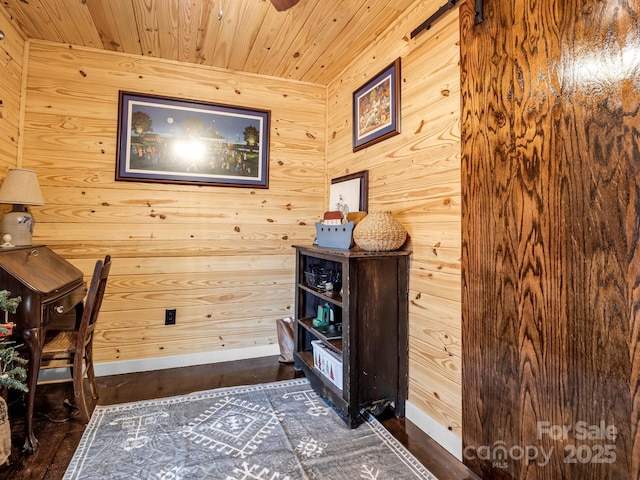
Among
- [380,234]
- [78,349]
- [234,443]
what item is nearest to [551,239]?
[380,234]

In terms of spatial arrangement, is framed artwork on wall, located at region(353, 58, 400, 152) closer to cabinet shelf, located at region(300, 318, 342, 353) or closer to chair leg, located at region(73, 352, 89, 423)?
cabinet shelf, located at region(300, 318, 342, 353)

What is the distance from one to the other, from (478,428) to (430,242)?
86cm

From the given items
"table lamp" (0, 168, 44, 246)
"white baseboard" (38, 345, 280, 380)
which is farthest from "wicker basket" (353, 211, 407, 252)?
"table lamp" (0, 168, 44, 246)

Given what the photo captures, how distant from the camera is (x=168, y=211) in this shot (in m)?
2.55

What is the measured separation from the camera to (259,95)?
9.12 ft

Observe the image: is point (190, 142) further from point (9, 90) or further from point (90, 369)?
point (90, 369)

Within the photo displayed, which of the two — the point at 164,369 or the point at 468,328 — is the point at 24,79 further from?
the point at 468,328

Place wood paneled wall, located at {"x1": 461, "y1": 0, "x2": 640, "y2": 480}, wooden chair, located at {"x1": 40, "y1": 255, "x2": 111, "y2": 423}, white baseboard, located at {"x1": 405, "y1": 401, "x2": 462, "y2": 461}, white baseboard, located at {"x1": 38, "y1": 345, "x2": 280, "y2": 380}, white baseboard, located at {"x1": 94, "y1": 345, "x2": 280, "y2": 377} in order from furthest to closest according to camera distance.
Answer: white baseboard, located at {"x1": 94, "y1": 345, "x2": 280, "y2": 377} < white baseboard, located at {"x1": 38, "y1": 345, "x2": 280, "y2": 380} < wooden chair, located at {"x1": 40, "y1": 255, "x2": 111, "y2": 423} < white baseboard, located at {"x1": 405, "y1": 401, "x2": 462, "y2": 461} < wood paneled wall, located at {"x1": 461, "y1": 0, "x2": 640, "y2": 480}

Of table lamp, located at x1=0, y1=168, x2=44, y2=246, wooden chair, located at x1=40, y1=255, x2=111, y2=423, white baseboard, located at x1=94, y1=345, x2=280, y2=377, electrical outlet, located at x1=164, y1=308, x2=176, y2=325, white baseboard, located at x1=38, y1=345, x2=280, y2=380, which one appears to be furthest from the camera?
electrical outlet, located at x1=164, y1=308, x2=176, y2=325

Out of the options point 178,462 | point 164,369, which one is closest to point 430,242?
point 178,462

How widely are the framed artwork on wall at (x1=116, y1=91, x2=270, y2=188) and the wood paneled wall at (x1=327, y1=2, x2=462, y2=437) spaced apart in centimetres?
116

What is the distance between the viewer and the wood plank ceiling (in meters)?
1.90

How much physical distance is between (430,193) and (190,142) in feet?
6.21

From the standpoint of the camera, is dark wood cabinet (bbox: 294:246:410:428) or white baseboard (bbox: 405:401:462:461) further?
dark wood cabinet (bbox: 294:246:410:428)
